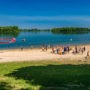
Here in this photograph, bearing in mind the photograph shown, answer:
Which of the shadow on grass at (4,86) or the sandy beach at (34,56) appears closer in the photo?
the shadow on grass at (4,86)

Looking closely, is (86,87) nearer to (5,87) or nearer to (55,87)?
(55,87)

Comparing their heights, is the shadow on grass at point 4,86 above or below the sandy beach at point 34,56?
above

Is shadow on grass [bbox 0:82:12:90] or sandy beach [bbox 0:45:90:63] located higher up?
shadow on grass [bbox 0:82:12:90]

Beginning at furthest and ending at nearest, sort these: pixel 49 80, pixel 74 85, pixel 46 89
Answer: pixel 49 80 → pixel 74 85 → pixel 46 89

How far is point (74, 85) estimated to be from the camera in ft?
45.2

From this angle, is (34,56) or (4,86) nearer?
(4,86)

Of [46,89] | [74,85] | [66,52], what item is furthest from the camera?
[66,52]

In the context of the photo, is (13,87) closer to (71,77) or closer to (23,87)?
(23,87)

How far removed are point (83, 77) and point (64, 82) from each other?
1.70m

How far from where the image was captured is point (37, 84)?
1386cm

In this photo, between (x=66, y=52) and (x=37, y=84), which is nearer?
(x=37, y=84)

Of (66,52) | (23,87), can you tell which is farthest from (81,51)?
(23,87)

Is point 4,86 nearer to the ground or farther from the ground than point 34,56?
farther from the ground

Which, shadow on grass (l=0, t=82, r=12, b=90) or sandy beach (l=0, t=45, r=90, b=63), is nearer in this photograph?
shadow on grass (l=0, t=82, r=12, b=90)
